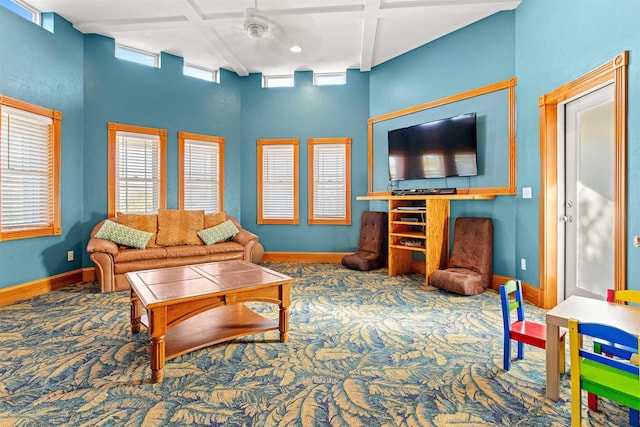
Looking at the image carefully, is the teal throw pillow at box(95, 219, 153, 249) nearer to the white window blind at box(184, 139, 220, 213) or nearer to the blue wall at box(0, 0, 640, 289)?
the blue wall at box(0, 0, 640, 289)

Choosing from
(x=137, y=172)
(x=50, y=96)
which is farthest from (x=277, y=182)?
(x=50, y=96)

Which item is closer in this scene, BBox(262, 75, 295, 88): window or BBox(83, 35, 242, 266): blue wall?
BBox(83, 35, 242, 266): blue wall

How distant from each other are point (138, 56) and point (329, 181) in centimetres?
388

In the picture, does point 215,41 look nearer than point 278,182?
Yes

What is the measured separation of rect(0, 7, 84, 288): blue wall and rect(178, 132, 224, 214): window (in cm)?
146

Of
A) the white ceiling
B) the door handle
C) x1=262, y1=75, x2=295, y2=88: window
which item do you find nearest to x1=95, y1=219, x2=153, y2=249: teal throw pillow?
the white ceiling

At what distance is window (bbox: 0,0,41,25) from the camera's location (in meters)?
3.80

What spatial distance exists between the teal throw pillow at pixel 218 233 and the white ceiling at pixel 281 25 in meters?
2.89

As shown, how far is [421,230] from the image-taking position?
501 centimetres

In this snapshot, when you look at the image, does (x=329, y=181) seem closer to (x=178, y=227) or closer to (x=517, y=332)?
(x=178, y=227)

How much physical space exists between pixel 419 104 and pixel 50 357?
5.30m

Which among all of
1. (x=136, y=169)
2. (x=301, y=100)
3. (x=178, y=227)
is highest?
(x=301, y=100)

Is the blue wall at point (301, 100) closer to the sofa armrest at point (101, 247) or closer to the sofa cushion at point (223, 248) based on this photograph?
the sofa armrest at point (101, 247)

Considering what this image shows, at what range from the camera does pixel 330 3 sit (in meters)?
4.04
